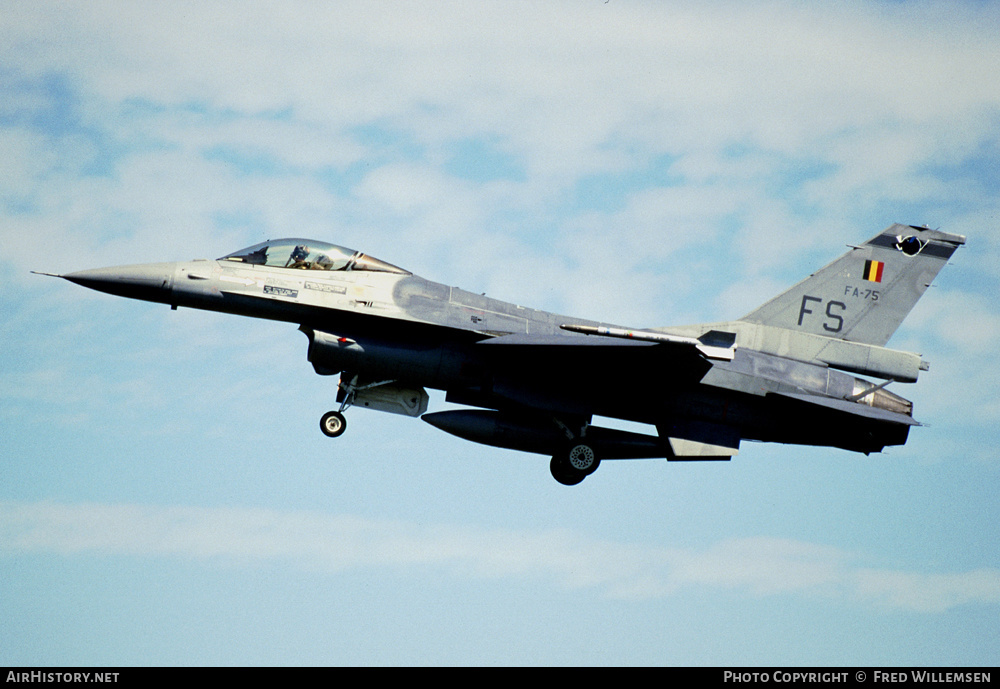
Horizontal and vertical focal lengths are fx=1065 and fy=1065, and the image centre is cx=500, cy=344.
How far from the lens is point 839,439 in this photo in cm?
2120

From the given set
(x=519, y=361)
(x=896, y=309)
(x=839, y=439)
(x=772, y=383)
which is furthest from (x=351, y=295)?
(x=896, y=309)

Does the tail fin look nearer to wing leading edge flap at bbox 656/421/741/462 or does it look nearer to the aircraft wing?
wing leading edge flap at bbox 656/421/741/462

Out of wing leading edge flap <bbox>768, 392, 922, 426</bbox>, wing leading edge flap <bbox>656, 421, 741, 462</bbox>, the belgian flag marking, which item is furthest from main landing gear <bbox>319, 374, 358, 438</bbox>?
the belgian flag marking

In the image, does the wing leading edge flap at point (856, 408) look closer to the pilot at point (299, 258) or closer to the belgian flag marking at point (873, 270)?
the belgian flag marking at point (873, 270)

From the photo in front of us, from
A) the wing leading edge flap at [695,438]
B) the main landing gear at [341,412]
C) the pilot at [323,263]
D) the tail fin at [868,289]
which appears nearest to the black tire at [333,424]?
the main landing gear at [341,412]

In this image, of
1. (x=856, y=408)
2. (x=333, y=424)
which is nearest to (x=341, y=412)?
(x=333, y=424)

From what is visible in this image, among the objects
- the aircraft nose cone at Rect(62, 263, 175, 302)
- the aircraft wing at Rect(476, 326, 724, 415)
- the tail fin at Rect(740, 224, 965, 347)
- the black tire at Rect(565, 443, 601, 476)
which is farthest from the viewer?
the tail fin at Rect(740, 224, 965, 347)

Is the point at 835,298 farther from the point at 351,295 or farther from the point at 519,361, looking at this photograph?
the point at 351,295

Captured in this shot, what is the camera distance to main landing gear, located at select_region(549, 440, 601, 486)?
21.1m

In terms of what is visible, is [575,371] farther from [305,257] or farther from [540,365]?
[305,257]

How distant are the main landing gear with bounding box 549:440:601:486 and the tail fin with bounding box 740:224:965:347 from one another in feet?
14.5

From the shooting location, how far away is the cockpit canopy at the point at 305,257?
2014 cm

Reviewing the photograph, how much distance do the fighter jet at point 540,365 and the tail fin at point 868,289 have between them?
9cm

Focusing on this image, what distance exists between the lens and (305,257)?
20219 millimetres
